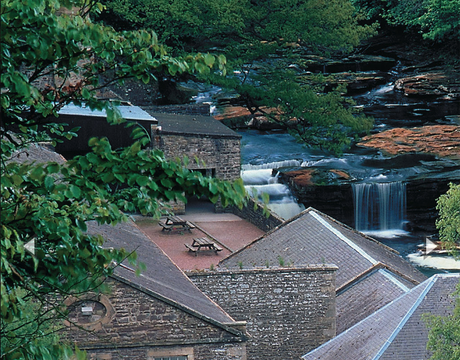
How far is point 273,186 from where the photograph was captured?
105 ft

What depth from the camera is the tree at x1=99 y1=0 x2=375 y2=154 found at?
35.1 m

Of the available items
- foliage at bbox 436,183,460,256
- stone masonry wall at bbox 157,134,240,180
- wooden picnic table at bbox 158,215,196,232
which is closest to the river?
stone masonry wall at bbox 157,134,240,180

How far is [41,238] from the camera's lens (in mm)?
6496

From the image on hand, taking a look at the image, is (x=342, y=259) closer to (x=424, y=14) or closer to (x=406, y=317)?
(x=406, y=317)

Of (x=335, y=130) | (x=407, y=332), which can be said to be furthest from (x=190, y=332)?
(x=335, y=130)

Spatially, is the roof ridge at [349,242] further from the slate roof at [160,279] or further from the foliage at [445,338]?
the foliage at [445,338]

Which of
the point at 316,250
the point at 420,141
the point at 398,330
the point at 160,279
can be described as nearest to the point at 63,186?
the point at 160,279

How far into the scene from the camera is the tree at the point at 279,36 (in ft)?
115

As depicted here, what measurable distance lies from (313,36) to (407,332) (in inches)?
910

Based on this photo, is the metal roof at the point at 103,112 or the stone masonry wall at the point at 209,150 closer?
the metal roof at the point at 103,112

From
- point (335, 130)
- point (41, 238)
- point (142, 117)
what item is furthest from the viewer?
point (335, 130)

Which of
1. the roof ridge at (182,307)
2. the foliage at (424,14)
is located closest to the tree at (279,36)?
the foliage at (424,14)

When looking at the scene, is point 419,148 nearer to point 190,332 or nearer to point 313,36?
point 313,36

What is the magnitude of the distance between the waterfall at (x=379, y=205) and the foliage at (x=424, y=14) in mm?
17687
